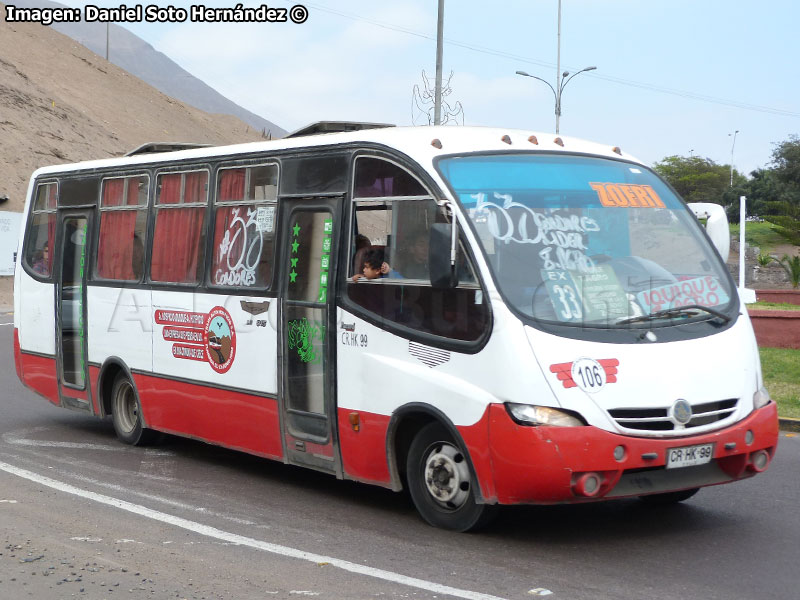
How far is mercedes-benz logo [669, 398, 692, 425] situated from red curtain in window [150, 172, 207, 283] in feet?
15.5

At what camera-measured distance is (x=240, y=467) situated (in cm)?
991

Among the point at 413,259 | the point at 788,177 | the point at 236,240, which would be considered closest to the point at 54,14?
the point at 236,240

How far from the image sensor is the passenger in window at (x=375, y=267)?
7699 mm

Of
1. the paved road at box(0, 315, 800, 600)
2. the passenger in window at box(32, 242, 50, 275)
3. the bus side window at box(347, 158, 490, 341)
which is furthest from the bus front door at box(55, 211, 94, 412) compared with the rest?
the bus side window at box(347, 158, 490, 341)

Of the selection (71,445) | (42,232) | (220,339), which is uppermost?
(42,232)

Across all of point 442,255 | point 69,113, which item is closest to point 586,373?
point 442,255

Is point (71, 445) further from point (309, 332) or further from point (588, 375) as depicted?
point (588, 375)

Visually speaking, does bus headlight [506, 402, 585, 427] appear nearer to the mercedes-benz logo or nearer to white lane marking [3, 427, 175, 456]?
the mercedes-benz logo

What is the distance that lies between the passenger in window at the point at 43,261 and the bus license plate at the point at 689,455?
789 centimetres

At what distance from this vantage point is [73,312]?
11.7 meters

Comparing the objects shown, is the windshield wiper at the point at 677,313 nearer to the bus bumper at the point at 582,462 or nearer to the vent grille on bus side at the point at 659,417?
the vent grille on bus side at the point at 659,417

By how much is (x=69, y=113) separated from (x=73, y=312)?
47.1m

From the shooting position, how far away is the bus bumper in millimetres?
6375

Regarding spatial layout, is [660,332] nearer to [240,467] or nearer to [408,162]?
[408,162]
